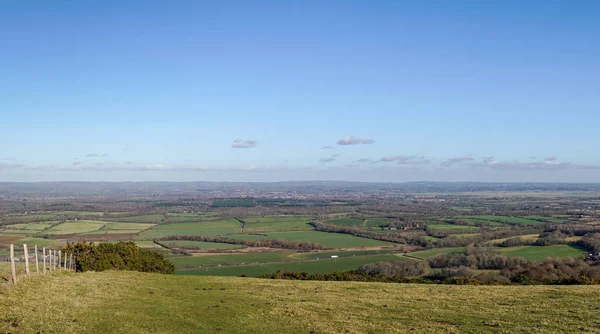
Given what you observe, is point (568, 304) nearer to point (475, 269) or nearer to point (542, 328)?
point (542, 328)

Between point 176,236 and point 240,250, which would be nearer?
point 240,250

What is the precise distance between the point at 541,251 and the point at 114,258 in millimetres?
78303

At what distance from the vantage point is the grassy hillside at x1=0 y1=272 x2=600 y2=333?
16.5m

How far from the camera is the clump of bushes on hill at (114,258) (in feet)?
117

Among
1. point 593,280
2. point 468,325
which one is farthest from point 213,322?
point 593,280

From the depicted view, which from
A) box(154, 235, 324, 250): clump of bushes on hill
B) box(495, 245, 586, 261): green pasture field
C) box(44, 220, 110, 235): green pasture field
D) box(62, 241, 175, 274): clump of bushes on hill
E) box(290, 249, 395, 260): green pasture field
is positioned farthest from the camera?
box(44, 220, 110, 235): green pasture field

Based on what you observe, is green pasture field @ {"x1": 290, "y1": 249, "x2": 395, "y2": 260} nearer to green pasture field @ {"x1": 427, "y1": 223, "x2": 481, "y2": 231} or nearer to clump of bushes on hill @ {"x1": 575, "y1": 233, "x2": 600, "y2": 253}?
clump of bushes on hill @ {"x1": 575, "y1": 233, "x2": 600, "y2": 253}

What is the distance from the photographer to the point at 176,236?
379ft

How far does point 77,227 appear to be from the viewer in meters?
130

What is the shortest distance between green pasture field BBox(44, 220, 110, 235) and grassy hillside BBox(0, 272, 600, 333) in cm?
10476

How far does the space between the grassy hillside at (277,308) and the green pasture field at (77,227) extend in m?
105

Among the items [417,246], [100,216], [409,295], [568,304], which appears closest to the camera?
[568,304]

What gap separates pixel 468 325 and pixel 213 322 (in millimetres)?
9804

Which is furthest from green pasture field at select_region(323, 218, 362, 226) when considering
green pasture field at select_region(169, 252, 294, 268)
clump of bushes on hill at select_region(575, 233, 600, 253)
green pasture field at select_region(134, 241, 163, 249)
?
clump of bushes on hill at select_region(575, 233, 600, 253)
